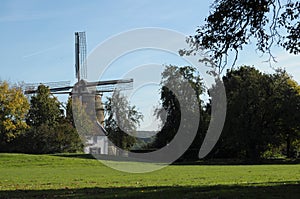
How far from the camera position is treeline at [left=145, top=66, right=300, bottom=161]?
5991 centimetres

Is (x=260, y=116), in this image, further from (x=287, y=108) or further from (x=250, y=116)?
(x=287, y=108)

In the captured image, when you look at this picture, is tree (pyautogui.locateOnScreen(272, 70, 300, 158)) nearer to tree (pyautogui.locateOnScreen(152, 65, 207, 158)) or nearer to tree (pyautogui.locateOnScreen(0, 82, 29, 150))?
tree (pyautogui.locateOnScreen(152, 65, 207, 158))

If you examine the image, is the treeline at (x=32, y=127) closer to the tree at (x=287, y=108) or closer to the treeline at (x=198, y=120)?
the treeline at (x=198, y=120)

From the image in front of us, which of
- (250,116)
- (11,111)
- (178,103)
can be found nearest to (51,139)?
(11,111)

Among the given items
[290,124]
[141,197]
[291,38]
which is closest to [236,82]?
[290,124]

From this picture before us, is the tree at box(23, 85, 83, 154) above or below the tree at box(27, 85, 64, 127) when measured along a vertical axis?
below

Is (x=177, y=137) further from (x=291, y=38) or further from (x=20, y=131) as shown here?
(x=291, y=38)

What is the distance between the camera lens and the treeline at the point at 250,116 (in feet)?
197

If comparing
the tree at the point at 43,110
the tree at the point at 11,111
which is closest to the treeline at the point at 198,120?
the tree at the point at 11,111

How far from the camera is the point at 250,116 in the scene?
60594 mm

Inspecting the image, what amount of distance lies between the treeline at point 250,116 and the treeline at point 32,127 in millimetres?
12938

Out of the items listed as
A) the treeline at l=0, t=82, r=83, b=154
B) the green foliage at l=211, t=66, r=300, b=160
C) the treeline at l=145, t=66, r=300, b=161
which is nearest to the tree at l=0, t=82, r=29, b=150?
the treeline at l=0, t=82, r=83, b=154

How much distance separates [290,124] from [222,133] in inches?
356

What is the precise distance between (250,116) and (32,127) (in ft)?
107
